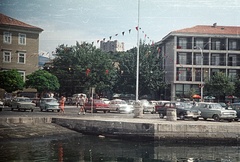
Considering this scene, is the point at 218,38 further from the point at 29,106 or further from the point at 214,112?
the point at 29,106

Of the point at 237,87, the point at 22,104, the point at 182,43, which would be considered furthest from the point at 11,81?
the point at 237,87

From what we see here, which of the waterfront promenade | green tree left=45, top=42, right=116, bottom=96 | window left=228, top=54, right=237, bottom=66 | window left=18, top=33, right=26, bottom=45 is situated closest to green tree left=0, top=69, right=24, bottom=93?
window left=18, top=33, right=26, bottom=45

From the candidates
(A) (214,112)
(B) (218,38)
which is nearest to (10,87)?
(A) (214,112)

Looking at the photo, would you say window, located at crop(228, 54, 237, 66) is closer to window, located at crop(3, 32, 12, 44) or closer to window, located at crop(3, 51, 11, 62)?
window, located at crop(3, 51, 11, 62)

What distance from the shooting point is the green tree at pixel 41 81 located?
138 ft

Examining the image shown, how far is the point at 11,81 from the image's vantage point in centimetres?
3566

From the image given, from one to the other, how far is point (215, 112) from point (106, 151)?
13097 millimetres

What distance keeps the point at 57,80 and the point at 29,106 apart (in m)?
15.5

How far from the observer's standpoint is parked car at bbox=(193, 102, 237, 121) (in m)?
26.8

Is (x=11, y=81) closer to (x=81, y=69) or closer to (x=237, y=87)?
(x=81, y=69)

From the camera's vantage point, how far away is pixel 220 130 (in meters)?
21.8

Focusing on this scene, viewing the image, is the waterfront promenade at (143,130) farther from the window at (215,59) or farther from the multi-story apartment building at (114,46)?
the window at (215,59)

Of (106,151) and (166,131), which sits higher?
(166,131)

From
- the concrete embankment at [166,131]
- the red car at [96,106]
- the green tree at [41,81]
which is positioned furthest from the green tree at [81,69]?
the concrete embankment at [166,131]
